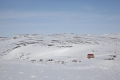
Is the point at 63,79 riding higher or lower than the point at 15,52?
higher

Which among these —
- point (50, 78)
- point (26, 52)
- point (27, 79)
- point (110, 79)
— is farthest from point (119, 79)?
point (26, 52)

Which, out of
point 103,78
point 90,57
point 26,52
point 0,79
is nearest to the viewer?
point 0,79

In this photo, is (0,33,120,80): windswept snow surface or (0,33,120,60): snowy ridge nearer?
(0,33,120,80): windswept snow surface

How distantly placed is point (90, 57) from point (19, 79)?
1840 centimetres

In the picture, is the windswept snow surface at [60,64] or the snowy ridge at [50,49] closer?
the windswept snow surface at [60,64]

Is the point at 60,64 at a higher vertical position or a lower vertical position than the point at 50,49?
higher

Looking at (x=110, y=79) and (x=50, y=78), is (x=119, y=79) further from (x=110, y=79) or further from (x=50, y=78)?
(x=50, y=78)

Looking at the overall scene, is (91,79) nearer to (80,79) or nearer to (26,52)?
(80,79)

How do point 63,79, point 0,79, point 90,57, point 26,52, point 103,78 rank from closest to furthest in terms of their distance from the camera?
point 0,79, point 63,79, point 103,78, point 90,57, point 26,52

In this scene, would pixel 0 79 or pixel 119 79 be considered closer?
pixel 0 79

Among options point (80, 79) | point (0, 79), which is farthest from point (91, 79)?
point (0, 79)

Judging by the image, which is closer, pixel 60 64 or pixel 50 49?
pixel 60 64

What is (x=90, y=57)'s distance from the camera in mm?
26562

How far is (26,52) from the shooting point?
38.4 metres
